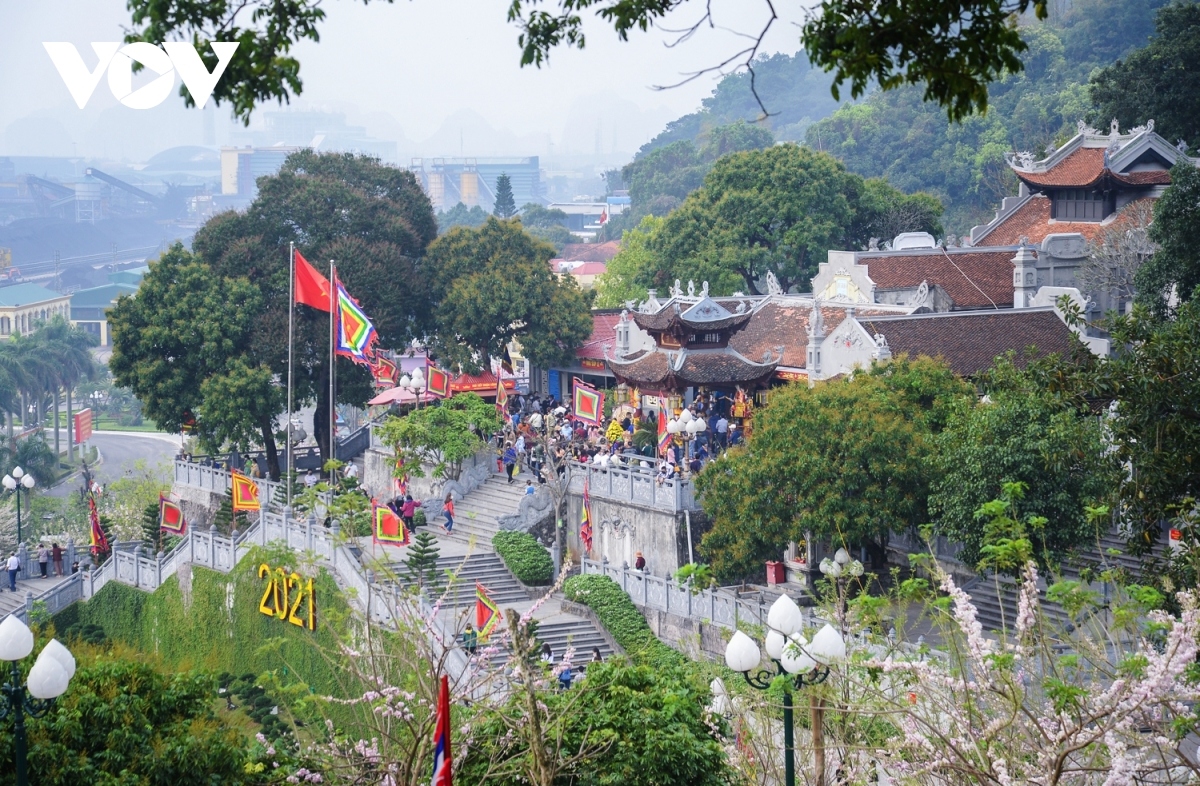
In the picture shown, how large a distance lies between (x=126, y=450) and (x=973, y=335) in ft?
234

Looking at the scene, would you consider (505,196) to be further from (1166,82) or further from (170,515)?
(170,515)

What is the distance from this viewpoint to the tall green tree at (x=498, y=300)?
Answer: 139 feet

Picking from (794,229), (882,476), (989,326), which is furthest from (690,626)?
(794,229)

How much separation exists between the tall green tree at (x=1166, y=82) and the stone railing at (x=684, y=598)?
23.5m

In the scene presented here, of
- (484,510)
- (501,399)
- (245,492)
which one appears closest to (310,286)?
(245,492)

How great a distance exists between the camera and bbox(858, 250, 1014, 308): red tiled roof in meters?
41.8

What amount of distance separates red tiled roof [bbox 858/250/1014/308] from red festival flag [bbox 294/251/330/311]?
1434 centimetres

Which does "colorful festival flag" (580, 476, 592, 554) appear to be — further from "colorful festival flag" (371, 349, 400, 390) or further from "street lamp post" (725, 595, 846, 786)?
"street lamp post" (725, 595, 846, 786)

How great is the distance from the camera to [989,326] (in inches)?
1404

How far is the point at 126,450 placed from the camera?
318 ft

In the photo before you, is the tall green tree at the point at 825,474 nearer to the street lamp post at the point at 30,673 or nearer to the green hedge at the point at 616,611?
the green hedge at the point at 616,611

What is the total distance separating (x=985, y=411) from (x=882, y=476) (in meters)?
2.34

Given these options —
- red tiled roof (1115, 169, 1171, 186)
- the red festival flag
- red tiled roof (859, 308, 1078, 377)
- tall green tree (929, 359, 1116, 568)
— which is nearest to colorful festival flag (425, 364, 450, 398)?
the red festival flag

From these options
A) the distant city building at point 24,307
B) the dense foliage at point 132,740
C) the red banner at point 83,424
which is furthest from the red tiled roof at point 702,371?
the distant city building at point 24,307
